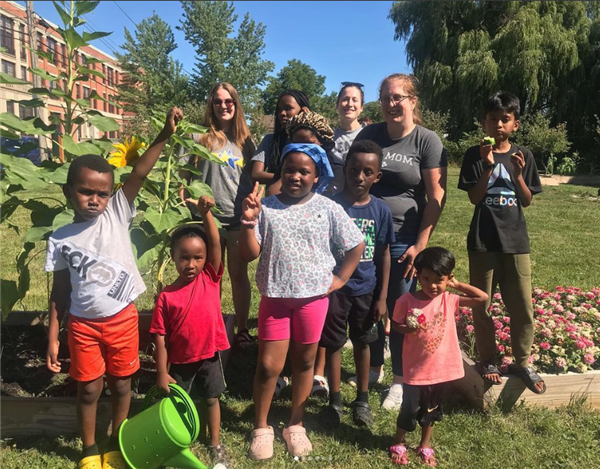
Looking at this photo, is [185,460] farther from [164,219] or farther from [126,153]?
[126,153]

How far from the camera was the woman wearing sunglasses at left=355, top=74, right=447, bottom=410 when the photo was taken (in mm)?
2691

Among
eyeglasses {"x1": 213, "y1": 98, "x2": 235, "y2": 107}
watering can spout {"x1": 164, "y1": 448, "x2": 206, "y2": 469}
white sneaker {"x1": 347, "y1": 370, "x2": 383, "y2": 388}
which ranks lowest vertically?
white sneaker {"x1": 347, "y1": 370, "x2": 383, "y2": 388}

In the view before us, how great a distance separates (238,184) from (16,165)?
135 centimetres

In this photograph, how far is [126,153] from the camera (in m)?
2.62

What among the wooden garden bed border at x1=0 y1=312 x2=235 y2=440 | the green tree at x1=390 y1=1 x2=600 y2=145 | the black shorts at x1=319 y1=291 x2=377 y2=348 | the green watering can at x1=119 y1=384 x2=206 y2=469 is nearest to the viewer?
the green watering can at x1=119 y1=384 x2=206 y2=469

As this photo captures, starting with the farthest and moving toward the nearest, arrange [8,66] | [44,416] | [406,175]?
[8,66], [406,175], [44,416]

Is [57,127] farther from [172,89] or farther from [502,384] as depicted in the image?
[172,89]

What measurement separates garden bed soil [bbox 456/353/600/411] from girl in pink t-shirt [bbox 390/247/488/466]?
0.53 meters

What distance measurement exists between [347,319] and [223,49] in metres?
40.8

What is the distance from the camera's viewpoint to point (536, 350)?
294cm

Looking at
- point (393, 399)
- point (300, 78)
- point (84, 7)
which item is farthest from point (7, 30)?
point (300, 78)

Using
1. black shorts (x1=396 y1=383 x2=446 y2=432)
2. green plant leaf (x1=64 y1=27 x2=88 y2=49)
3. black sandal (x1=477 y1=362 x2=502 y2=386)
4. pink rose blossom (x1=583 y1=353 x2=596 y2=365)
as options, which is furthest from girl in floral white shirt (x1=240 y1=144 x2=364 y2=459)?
pink rose blossom (x1=583 y1=353 x2=596 y2=365)

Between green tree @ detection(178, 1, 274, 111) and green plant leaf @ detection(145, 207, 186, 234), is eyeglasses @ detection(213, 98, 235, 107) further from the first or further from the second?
green tree @ detection(178, 1, 274, 111)

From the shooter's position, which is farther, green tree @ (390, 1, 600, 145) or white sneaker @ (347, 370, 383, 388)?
green tree @ (390, 1, 600, 145)
